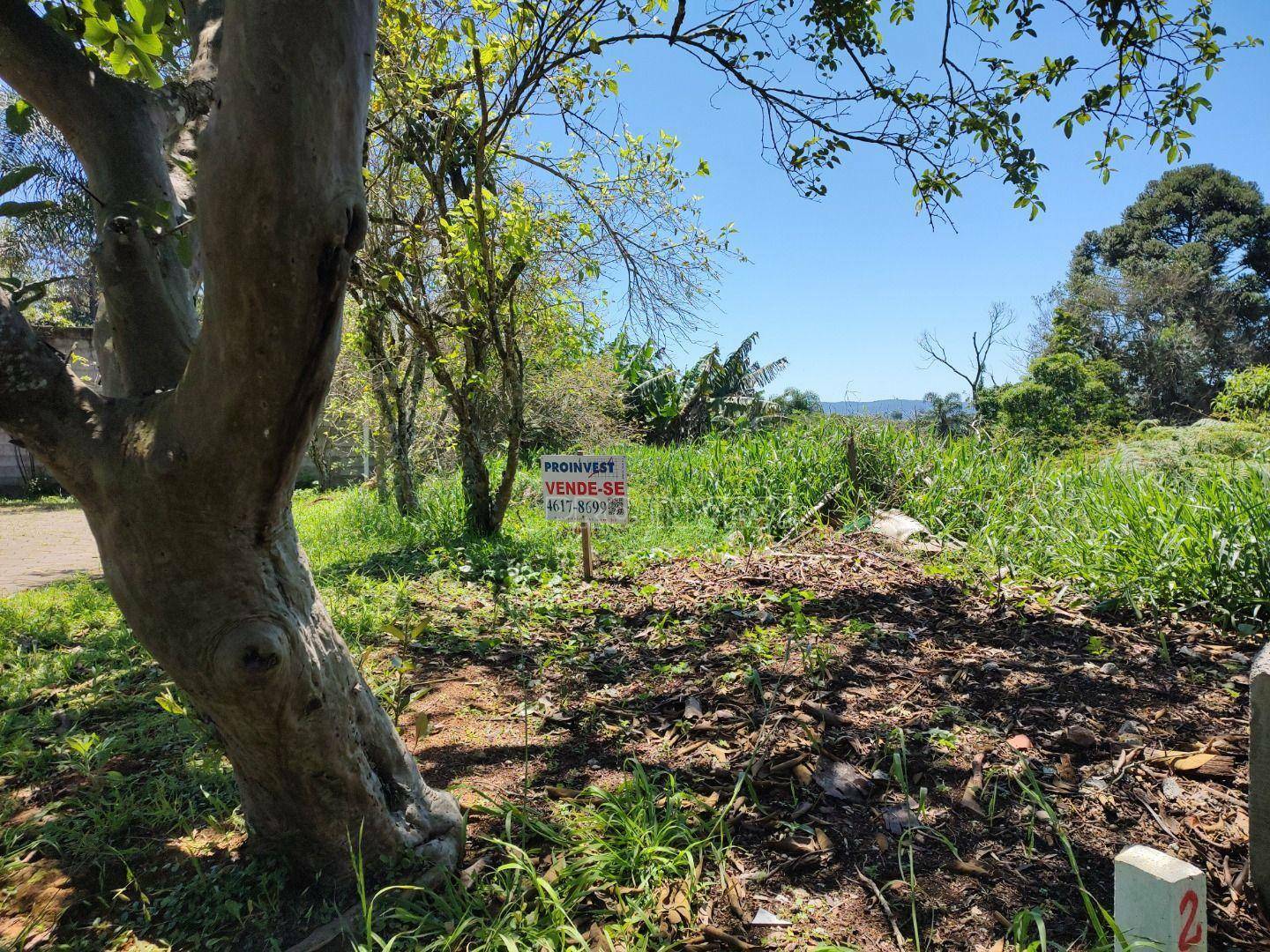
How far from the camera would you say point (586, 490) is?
20.4 feet

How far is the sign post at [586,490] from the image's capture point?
20.1 ft

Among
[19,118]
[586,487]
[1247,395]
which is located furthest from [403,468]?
[1247,395]

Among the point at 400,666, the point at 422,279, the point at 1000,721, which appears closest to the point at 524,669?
the point at 400,666

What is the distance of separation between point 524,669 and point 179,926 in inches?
85.6

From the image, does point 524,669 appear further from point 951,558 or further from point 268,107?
point 951,558

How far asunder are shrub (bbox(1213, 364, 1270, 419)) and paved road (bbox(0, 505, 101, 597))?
1712cm

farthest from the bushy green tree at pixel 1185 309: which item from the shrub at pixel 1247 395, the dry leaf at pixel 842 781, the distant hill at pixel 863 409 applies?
the dry leaf at pixel 842 781

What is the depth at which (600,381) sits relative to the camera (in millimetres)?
14953

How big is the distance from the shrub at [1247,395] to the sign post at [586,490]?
12.1 metres

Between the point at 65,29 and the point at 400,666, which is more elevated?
the point at 65,29

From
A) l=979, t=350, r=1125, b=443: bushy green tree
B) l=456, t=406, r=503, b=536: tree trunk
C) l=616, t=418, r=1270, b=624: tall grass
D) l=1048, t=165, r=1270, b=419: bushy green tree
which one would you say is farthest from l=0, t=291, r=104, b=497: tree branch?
l=1048, t=165, r=1270, b=419: bushy green tree

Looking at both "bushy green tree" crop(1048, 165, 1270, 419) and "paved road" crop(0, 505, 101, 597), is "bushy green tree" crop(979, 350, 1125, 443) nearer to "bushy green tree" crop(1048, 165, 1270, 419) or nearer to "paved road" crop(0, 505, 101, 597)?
"bushy green tree" crop(1048, 165, 1270, 419)

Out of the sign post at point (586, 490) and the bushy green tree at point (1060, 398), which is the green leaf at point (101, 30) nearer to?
the sign post at point (586, 490)

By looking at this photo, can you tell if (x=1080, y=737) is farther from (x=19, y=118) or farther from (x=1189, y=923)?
(x=19, y=118)
